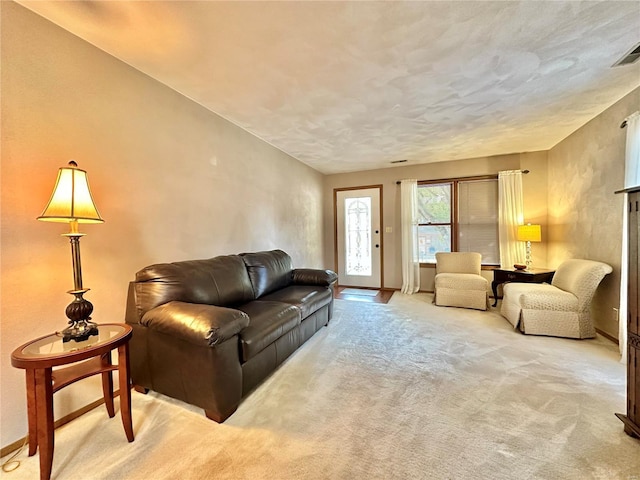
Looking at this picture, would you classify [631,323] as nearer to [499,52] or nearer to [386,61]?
[499,52]

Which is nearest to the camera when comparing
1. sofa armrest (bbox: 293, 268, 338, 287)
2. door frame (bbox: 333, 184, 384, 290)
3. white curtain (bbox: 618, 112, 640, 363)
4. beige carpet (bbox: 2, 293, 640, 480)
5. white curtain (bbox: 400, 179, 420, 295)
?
beige carpet (bbox: 2, 293, 640, 480)

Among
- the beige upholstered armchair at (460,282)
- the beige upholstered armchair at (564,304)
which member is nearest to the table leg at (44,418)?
the beige upholstered armchair at (564,304)

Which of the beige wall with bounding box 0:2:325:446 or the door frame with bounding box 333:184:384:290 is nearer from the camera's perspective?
the beige wall with bounding box 0:2:325:446

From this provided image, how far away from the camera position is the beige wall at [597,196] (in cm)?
264

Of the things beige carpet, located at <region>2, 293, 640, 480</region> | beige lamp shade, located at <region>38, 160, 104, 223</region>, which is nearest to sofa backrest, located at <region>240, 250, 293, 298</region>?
beige carpet, located at <region>2, 293, 640, 480</region>

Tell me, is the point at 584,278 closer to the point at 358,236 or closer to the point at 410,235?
the point at 410,235

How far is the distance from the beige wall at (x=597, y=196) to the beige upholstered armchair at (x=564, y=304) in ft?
0.70

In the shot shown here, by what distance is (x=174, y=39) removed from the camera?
169 cm

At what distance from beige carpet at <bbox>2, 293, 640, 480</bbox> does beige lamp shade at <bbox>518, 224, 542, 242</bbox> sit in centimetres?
171

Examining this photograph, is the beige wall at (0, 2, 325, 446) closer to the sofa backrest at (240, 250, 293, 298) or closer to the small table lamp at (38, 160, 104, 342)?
the small table lamp at (38, 160, 104, 342)

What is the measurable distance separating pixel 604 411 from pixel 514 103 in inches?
105

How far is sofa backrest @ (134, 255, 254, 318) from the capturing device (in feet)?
6.17

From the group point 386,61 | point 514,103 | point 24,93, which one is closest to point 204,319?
point 24,93

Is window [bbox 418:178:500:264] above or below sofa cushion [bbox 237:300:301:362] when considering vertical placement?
above
